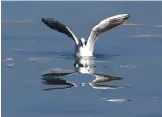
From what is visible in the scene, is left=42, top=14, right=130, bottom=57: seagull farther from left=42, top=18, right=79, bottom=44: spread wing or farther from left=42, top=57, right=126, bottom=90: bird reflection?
left=42, top=57, right=126, bottom=90: bird reflection

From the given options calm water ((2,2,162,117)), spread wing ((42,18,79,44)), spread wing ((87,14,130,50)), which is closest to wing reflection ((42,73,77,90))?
calm water ((2,2,162,117))

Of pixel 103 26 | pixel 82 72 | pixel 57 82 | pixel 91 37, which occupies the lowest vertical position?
pixel 57 82

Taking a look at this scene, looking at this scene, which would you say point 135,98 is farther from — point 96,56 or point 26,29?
point 26,29

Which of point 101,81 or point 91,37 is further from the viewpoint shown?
point 91,37

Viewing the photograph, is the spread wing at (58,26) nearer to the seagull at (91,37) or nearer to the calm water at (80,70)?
the seagull at (91,37)

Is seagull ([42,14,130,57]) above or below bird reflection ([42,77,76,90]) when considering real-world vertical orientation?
above

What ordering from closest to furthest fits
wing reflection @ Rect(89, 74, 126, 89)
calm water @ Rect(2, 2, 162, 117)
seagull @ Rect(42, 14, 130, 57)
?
1. calm water @ Rect(2, 2, 162, 117)
2. wing reflection @ Rect(89, 74, 126, 89)
3. seagull @ Rect(42, 14, 130, 57)

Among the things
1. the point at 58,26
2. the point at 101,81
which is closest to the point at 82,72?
the point at 101,81

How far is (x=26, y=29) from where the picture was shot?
17688 millimetres

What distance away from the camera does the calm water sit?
37.3ft

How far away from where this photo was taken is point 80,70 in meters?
13.5

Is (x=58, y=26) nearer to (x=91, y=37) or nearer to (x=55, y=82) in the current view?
(x=91, y=37)

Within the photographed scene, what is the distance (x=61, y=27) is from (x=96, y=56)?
873 millimetres

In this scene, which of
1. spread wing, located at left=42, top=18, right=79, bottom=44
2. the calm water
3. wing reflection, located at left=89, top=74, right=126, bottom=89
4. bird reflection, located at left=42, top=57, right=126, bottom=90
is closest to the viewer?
the calm water
